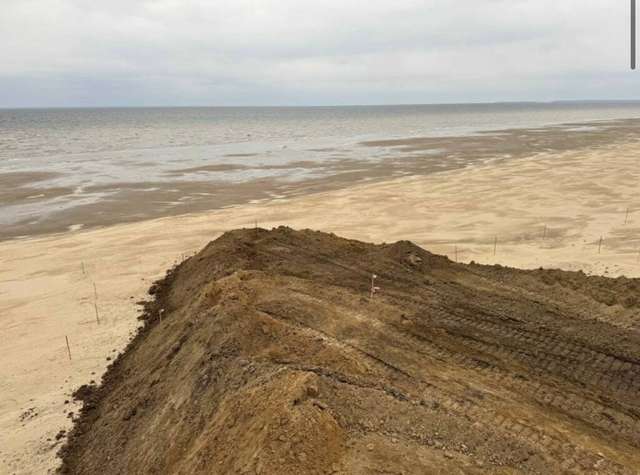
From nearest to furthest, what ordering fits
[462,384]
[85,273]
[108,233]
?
[462,384] → [85,273] → [108,233]

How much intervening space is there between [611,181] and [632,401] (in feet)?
78.2

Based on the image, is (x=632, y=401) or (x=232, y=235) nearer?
(x=632, y=401)

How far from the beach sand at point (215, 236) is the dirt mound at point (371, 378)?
771mm

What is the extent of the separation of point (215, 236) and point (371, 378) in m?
13.2

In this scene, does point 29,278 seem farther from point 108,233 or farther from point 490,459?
point 490,459

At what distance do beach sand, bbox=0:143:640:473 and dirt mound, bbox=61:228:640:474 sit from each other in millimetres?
771

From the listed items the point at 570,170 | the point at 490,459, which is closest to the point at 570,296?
the point at 490,459

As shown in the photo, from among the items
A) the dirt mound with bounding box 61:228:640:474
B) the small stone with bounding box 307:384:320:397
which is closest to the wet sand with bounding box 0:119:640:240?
the dirt mound with bounding box 61:228:640:474

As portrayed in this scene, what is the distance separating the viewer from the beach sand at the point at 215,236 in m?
8.87

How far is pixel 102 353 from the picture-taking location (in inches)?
382

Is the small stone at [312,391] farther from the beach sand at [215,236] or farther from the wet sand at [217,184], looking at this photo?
the wet sand at [217,184]

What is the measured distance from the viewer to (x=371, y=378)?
6254 millimetres

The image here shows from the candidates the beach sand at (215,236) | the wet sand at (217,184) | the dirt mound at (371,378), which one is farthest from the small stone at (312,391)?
the wet sand at (217,184)

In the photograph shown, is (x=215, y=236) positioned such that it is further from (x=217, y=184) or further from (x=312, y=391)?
(x=312, y=391)
